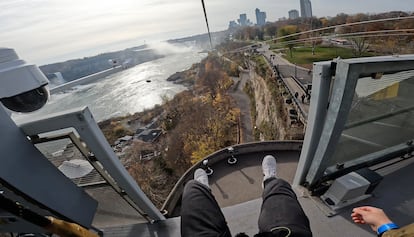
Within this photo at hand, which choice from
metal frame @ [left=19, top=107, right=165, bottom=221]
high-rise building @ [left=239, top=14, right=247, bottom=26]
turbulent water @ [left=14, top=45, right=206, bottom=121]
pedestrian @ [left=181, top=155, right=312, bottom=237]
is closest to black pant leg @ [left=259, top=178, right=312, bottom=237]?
pedestrian @ [left=181, top=155, right=312, bottom=237]

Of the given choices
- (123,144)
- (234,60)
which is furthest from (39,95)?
(234,60)

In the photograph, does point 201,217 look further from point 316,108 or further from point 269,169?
point 316,108

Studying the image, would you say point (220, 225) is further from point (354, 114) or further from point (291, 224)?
point (354, 114)

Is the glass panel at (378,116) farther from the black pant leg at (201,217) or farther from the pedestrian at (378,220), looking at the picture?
the black pant leg at (201,217)

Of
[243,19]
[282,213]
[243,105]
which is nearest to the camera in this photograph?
[282,213]

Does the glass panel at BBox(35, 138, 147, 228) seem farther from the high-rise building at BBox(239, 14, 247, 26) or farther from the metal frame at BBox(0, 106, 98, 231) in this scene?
the high-rise building at BBox(239, 14, 247, 26)

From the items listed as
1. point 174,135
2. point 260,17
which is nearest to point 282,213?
point 174,135
